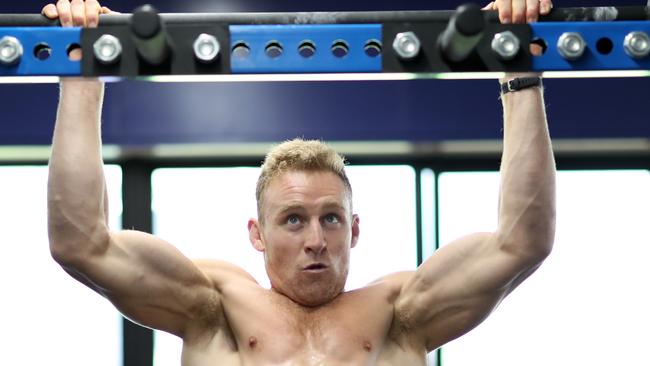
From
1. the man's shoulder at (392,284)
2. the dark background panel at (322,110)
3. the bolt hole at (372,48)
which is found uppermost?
the dark background panel at (322,110)

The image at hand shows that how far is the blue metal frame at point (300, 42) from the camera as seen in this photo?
2.53 meters

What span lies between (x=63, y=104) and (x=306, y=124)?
266cm

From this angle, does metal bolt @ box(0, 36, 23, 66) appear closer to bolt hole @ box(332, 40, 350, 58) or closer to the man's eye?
bolt hole @ box(332, 40, 350, 58)

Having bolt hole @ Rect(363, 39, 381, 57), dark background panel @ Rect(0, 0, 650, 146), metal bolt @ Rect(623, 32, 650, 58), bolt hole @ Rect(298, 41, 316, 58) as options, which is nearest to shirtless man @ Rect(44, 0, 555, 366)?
metal bolt @ Rect(623, 32, 650, 58)

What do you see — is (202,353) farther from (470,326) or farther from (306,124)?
(306,124)

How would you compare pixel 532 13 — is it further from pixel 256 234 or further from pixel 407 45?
pixel 256 234

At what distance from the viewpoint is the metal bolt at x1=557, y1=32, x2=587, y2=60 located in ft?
8.25

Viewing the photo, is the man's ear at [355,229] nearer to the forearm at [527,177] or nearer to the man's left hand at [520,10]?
the forearm at [527,177]

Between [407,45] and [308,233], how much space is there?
750 millimetres

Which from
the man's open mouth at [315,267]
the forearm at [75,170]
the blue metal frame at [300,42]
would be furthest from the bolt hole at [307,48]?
the man's open mouth at [315,267]

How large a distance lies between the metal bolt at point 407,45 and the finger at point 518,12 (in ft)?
0.79

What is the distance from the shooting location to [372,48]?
8.39 feet

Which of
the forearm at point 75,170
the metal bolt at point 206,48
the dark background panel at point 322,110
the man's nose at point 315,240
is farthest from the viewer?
the dark background panel at point 322,110

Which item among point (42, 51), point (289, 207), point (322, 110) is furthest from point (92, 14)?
point (322, 110)
